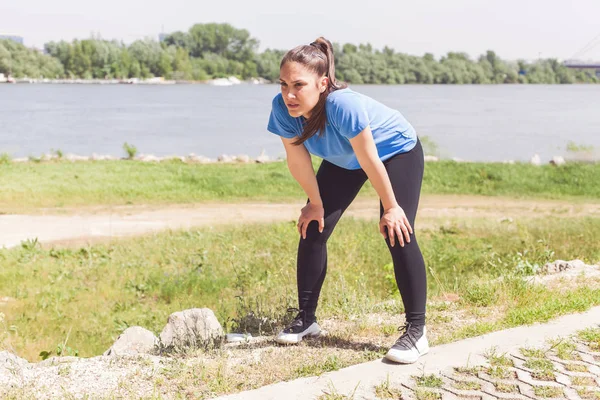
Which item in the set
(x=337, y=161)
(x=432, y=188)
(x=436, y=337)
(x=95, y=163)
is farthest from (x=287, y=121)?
(x=95, y=163)

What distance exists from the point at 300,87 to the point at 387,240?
3.08ft

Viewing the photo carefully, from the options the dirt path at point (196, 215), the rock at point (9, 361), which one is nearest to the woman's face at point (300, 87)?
the rock at point (9, 361)

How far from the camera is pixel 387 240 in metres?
3.98

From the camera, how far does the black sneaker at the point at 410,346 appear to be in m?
3.88

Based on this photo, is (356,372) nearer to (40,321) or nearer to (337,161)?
(337,161)

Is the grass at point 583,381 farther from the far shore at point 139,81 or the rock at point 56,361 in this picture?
the far shore at point 139,81

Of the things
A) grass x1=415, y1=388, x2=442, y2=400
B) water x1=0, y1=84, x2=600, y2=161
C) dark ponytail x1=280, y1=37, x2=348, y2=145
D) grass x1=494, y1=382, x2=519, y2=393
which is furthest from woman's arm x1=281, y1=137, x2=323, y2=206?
water x1=0, y1=84, x2=600, y2=161

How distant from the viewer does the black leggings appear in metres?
3.98

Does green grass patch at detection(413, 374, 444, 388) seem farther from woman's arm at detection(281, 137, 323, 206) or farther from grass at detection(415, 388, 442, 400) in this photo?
woman's arm at detection(281, 137, 323, 206)

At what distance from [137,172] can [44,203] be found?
10.4 ft

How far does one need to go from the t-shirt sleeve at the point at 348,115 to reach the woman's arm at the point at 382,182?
0.04m

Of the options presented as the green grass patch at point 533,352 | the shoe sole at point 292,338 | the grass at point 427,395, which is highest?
the green grass patch at point 533,352

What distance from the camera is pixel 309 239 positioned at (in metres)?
4.22

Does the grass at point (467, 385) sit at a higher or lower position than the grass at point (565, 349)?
lower
